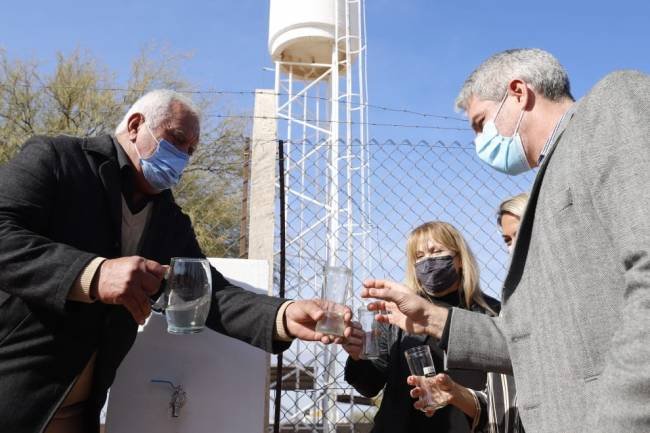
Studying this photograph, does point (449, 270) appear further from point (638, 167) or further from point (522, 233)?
point (638, 167)

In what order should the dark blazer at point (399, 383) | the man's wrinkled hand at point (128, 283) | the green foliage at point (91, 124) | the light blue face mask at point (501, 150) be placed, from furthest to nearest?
the green foliage at point (91, 124)
the dark blazer at point (399, 383)
the light blue face mask at point (501, 150)
the man's wrinkled hand at point (128, 283)

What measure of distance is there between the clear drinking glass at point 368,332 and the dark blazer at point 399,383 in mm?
293

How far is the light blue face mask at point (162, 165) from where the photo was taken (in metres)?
2.29

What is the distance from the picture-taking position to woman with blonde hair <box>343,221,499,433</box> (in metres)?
2.50

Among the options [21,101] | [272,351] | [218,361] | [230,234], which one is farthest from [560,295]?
[21,101]

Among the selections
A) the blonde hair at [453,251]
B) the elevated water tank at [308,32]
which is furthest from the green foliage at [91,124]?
the blonde hair at [453,251]

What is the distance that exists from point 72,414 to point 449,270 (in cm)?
179

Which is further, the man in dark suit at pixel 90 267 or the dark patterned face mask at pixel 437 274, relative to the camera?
the dark patterned face mask at pixel 437 274

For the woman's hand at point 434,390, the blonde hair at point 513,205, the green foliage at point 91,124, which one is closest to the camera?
the woman's hand at point 434,390

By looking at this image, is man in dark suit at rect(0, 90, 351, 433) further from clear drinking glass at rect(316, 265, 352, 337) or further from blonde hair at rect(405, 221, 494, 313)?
blonde hair at rect(405, 221, 494, 313)

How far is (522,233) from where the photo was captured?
4.77 ft

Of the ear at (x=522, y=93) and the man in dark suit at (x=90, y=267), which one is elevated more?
the ear at (x=522, y=93)

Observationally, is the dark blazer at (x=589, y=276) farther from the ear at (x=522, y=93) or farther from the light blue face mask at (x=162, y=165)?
the light blue face mask at (x=162, y=165)

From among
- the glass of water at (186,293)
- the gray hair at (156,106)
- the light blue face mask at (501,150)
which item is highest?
the gray hair at (156,106)
